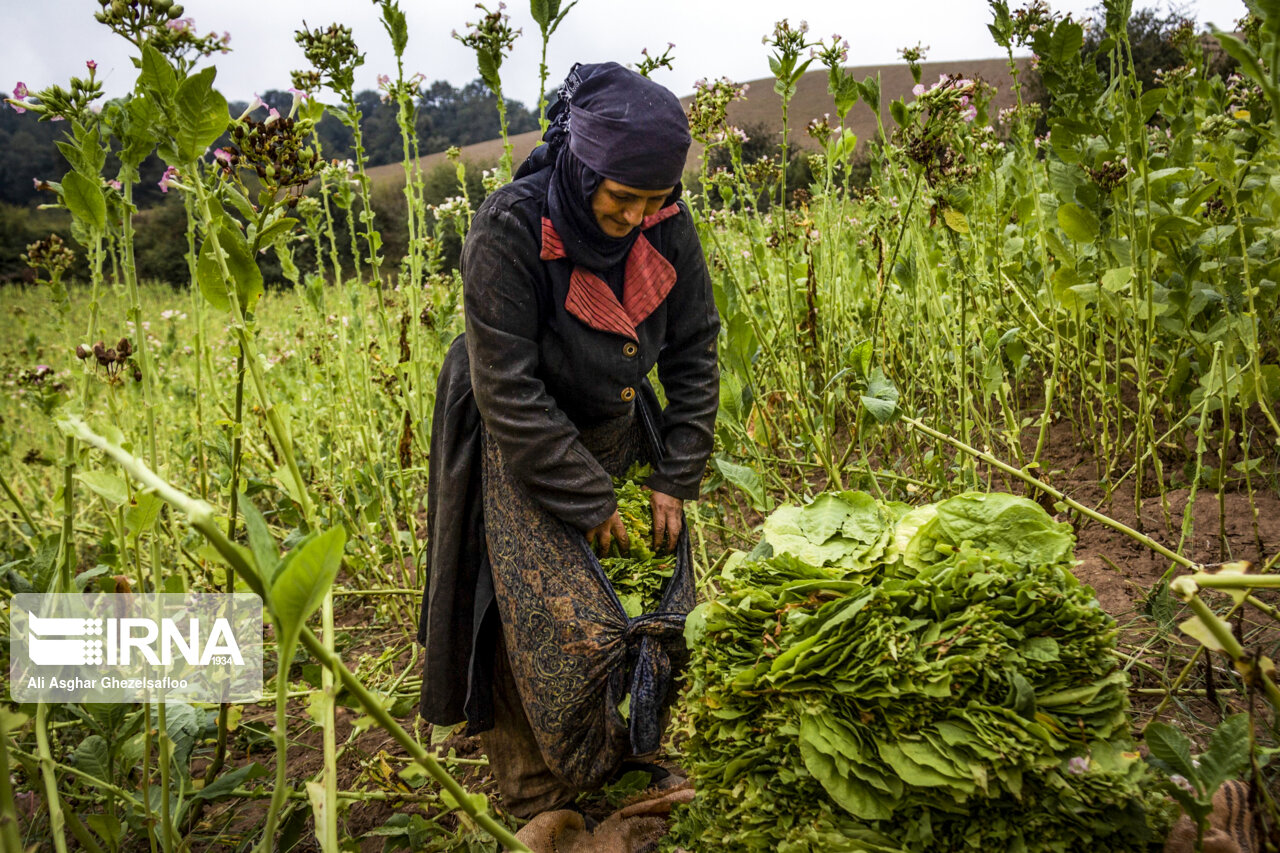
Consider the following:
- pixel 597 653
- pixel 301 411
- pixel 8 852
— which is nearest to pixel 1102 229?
pixel 597 653

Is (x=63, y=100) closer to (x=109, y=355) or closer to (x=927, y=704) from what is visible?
(x=109, y=355)

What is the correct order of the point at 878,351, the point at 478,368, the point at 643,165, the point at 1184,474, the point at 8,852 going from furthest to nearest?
the point at 878,351
the point at 1184,474
the point at 478,368
the point at 643,165
the point at 8,852

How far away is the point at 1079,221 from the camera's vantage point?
2053 millimetres

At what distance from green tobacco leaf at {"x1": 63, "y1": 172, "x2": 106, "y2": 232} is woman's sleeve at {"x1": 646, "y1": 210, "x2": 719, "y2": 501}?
1.08 m

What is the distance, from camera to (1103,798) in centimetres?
103

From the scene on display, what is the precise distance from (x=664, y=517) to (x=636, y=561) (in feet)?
0.38

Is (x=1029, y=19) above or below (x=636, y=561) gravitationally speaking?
above

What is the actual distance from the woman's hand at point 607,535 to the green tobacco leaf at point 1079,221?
140 centimetres

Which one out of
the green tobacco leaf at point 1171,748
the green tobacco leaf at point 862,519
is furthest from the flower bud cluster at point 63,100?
the green tobacco leaf at point 1171,748

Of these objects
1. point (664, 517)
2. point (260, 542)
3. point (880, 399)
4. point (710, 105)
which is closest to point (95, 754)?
point (664, 517)

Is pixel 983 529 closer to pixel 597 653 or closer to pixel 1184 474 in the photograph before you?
pixel 597 653

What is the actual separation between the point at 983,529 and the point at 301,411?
384cm

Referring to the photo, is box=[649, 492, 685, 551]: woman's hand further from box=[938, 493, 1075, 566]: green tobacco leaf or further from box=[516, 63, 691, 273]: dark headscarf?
box=[938, 493, 1075, 566]: green tobacco leaf

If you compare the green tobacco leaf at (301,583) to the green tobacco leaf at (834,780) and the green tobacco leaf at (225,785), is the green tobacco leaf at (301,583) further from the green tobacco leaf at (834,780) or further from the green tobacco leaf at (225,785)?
the green tobacco leaf at (225,785)
